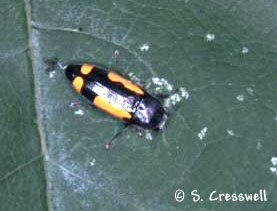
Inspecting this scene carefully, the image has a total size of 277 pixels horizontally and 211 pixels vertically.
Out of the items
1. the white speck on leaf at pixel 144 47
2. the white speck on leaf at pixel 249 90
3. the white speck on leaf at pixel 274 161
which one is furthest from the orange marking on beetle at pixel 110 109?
the white speck on leaf at pixel 274 161

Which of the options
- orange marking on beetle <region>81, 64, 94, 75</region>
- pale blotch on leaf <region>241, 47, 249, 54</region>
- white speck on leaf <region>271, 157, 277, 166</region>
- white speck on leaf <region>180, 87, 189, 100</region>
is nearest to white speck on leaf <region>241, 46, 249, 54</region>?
pale blotch on leaf <region>241, 47, 249, 54</region>

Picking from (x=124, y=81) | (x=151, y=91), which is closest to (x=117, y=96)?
(x=124, y=81)

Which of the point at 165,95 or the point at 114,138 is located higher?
the point at 165,95

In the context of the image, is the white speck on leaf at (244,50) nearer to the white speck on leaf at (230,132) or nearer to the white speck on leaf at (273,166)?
the white speck on leaf at (230,132)

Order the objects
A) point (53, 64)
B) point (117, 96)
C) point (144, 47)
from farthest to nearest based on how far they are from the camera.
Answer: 1. point (117, 96)
2. point (144, 47)
3. point (53, 64)

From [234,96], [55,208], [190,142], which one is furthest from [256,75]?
[55,208]

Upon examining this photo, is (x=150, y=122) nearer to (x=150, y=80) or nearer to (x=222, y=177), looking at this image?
(x=150, y=80)

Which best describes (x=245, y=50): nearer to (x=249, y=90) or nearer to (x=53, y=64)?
(x=249, y=90)
